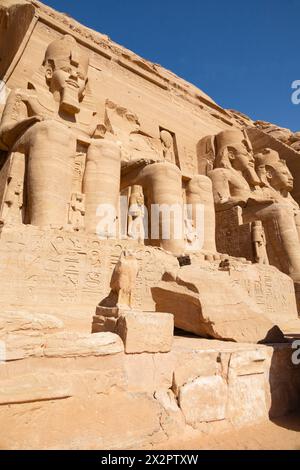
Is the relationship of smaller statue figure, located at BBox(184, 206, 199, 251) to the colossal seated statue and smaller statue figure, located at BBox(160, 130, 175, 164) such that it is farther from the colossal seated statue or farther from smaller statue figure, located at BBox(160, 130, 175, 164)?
smaller statue figure, located at BBox(160, 130, 175, 164)

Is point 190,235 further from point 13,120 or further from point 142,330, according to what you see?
point 142,330

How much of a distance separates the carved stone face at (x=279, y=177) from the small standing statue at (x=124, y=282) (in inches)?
300

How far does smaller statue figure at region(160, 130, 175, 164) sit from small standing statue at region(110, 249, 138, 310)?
5855 millimetres

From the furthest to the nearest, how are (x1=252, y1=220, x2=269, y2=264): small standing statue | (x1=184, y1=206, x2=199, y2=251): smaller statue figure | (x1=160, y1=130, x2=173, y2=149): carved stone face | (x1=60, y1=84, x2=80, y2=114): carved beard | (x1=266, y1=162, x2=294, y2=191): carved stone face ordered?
(x1=266, y1=162, x2=294, y2=191): carved stone face
(x1=160, y1=130, x2=173, y2=149): carved stone face
(x1=252, y1=220, x2=269, y2=264): small standing statue
(x1=184, y1=206, x2=199, y2=251): smaller statue figure
(x1=60, y1=84, x2=80, y2=114): carved beard

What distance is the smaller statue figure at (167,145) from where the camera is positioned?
26.5 ft

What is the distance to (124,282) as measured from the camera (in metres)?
2.51

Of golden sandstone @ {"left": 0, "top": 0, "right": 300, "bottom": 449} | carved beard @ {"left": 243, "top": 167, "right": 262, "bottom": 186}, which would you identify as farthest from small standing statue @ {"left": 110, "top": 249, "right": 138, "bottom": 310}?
carved beard @ {"left": 243, "top": 167, "right": 262, "bottom": 186}

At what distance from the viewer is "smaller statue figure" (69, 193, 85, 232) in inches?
179

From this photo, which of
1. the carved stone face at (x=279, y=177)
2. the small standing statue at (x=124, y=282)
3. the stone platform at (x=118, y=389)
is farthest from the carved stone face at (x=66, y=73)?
the carved stone face at (x=279, y=177)

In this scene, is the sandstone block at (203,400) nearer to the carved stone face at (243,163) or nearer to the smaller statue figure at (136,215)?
the smaller statue figure at (136,215)

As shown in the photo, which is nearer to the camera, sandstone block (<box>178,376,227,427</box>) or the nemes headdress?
sandstone block (<box>178,376,227,427</box>)

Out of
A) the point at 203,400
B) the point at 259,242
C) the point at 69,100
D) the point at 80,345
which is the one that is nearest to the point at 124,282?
the point at 80,345

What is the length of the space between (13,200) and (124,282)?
2518 millimetres
